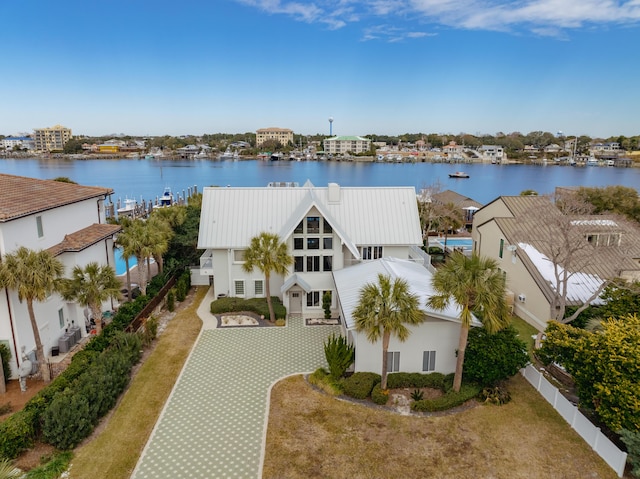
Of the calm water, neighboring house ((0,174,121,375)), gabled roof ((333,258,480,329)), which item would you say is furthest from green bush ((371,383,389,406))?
the calm water

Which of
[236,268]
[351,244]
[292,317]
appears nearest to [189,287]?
[236,268]

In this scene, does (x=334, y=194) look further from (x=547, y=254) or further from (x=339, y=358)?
(x=547, y=254)

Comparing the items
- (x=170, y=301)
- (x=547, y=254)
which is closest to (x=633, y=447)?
(x=547, y=254)

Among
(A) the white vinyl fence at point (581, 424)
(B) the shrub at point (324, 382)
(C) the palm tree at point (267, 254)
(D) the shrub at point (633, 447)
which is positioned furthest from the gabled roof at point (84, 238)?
(D) the shrub at point (633, 447)

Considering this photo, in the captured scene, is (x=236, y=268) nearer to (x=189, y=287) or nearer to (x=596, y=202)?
(x=189, y=287)

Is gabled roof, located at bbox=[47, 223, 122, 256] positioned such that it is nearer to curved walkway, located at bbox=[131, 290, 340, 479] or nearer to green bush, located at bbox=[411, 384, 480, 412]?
curved walkway, located at bbox=[131, 290, 340, 479]

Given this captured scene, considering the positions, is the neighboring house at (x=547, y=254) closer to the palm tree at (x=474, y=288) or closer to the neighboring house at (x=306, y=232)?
the neighboring house at (x=306, y=232)
